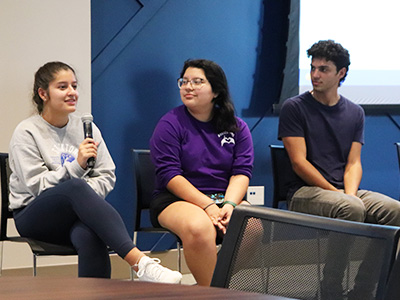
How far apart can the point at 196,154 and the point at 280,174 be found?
606 millimetres

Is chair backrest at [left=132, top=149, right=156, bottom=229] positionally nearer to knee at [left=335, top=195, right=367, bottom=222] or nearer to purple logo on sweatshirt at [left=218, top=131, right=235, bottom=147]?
purple logo on sweatshirt at [left=218, top=131, right=235, bottom=147]

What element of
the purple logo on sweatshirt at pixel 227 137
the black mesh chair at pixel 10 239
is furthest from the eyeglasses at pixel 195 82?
the black mesh chair at pixel 10 239

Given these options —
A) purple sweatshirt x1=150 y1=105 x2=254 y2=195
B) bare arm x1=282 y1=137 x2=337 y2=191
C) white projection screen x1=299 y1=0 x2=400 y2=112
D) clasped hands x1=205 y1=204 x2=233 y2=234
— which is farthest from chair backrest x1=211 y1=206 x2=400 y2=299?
white projection screen x1=299 y1=0 x2=400 y2=112

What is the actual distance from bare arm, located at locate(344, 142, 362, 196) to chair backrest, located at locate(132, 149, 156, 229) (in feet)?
3.31

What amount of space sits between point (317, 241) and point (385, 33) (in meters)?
3.51

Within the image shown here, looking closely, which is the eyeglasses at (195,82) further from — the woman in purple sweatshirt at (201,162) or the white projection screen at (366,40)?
the white projection screen at (366,40)

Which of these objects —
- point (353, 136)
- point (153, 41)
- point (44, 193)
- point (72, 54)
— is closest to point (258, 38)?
point (153, 41)

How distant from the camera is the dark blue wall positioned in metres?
3.39

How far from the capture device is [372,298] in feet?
2.76

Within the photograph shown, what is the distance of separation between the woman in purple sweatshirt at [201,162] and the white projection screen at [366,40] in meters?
1.19

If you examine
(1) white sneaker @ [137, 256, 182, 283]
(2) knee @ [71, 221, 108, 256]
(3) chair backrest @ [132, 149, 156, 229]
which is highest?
(3) chair backrest @ [132, 149, 156, 229]

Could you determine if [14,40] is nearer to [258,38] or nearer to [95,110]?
[95,110]

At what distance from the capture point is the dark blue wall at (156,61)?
339 cm

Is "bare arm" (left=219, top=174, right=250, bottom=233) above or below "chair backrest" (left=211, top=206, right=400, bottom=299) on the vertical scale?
below
